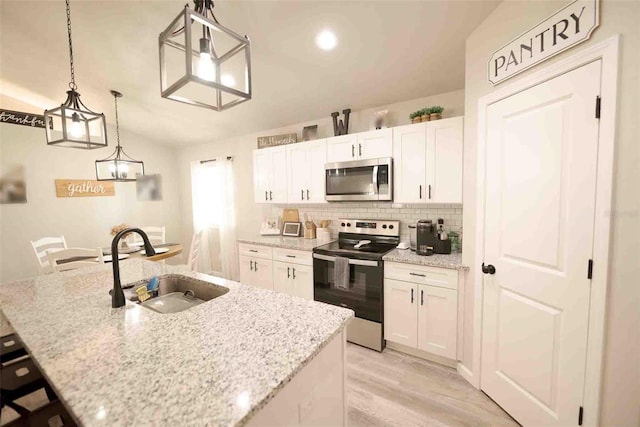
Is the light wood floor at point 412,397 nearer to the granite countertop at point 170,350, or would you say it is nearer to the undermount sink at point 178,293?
the granite countertop at point 170,350

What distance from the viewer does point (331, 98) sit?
112 inches

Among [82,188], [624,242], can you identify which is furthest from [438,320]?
[82,188]

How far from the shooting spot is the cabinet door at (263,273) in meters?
3.19

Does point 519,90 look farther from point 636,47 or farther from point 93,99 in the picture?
point 93,99

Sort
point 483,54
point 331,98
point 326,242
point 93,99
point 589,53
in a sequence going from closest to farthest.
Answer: point 589,53 < point 483,54 < point 331,98 < point 326,242 < point 93,99

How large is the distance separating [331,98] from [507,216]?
2.08m

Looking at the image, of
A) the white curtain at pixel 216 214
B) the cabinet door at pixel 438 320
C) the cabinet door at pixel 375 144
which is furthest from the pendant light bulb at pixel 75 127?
the cabinet door at pixel 438 320

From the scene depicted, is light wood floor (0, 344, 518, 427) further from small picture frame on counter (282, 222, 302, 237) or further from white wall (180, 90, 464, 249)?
white wall (180, 90, 464, 249)

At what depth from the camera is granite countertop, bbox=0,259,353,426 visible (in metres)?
0.64

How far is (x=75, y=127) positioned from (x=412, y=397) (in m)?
3.02

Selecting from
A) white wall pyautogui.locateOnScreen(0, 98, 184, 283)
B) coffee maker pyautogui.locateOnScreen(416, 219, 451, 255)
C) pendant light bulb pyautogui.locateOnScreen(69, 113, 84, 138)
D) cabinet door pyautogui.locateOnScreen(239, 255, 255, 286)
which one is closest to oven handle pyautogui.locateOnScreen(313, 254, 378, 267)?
coffee maker pyautogui.locateOnScreen(416, 219, 451, 255)

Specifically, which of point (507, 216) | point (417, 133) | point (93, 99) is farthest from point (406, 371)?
point (93, 99)

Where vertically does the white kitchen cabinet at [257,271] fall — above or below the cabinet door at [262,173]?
below

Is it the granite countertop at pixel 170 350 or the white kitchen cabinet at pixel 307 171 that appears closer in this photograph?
the granite countertop at pixel 170 350
